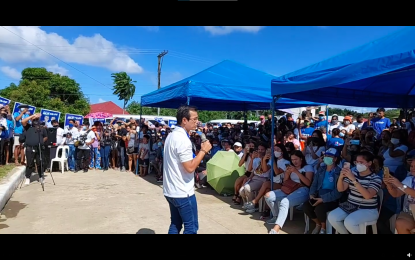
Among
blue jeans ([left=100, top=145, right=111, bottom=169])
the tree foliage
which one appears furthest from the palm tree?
blue jeans ([left=100, top=145, right=111, bottom=169])

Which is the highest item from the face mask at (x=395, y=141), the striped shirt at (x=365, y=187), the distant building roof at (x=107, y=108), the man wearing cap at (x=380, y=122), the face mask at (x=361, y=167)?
the distant building roof at (x=107, y=108)

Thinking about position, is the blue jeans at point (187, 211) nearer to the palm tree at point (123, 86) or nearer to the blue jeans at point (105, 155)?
the blue jeans at point (105, 155)

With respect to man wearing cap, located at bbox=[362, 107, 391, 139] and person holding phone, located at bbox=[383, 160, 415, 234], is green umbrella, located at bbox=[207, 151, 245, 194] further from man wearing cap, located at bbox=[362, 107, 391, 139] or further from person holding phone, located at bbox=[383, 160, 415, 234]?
man wearing cap, located at bbox=[362, 107, 391, 139]

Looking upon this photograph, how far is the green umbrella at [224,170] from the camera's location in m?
6.42

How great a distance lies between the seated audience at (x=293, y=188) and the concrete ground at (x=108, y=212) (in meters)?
0.41

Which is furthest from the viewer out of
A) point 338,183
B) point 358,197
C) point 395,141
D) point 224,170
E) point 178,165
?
point 224,170

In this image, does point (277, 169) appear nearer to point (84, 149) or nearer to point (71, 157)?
point (84, 149)

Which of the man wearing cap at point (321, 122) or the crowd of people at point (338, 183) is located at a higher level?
the man wearing cap at point (321, 122)

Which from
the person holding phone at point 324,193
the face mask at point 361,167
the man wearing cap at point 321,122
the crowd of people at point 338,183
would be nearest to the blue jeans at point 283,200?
the crowd of people at point 338,183

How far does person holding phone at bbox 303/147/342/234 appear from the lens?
392 centimetres

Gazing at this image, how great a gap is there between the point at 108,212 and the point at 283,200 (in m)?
3.09

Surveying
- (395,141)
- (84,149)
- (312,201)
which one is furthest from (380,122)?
(84,149)

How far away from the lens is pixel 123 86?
48.0 metres
